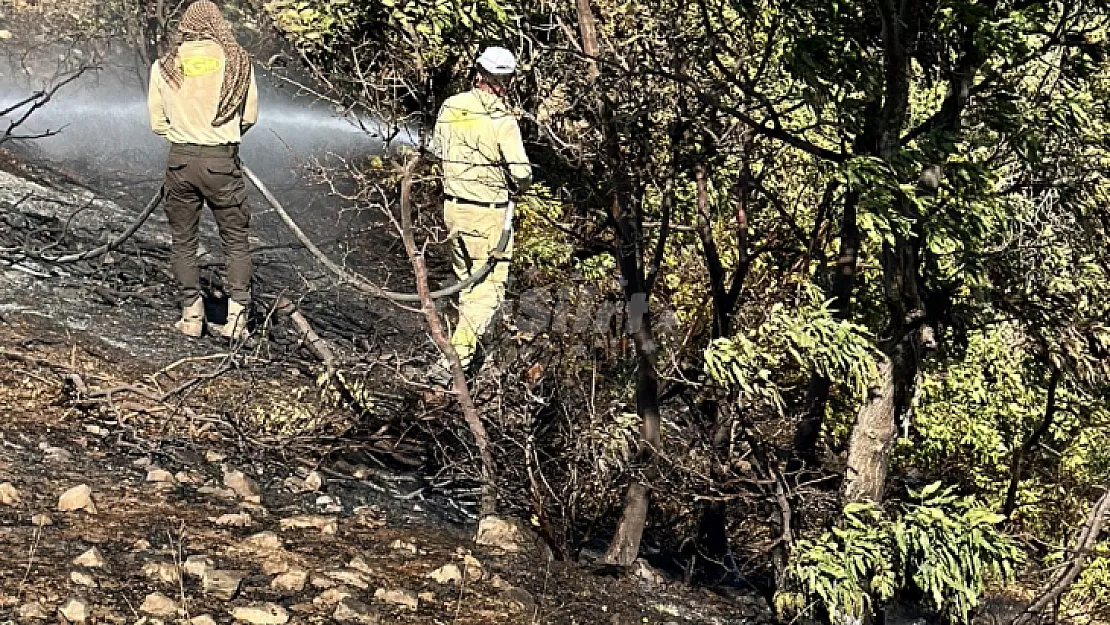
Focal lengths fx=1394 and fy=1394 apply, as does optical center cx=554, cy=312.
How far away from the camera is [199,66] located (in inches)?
277

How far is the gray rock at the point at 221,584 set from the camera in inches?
176

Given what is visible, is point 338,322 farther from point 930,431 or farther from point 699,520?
point 930,431

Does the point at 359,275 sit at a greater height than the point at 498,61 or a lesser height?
lesser

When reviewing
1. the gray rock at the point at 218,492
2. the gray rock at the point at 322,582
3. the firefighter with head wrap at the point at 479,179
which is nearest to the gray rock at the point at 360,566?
the gray rock at the point at 322,582

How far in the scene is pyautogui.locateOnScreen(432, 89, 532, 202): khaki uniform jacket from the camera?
6.50 metres

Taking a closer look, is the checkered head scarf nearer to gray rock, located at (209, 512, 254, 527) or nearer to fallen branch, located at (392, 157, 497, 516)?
fallen branch, located at (392, 157, 497, 516)

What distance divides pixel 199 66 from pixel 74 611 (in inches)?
143

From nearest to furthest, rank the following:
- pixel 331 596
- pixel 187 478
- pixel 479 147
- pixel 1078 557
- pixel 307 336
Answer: pixel 331 596, pixel 187 478, pixel 1078 557, pixel 479 147, pixel 307 336

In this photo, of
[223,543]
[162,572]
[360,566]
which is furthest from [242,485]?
[162,572]

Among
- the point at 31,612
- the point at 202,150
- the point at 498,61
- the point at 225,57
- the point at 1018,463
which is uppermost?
the point at 498,61

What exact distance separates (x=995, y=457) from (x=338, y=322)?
4691 mm

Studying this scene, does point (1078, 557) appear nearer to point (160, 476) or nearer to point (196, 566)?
point (196, 566)

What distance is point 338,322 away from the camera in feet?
29.3

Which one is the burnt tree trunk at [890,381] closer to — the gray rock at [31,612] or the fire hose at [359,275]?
the fire hose at [359,275]
